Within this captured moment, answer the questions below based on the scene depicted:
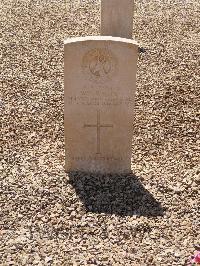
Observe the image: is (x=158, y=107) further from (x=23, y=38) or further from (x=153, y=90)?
(x=23, y=38)

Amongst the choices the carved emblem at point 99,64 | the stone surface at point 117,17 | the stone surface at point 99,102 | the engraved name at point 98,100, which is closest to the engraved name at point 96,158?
the stone surface at point 99,102

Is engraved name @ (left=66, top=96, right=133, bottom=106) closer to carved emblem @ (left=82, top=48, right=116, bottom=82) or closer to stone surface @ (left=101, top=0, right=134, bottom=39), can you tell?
carved emblem @ (left=82, top=48, right=116, bottom=82)

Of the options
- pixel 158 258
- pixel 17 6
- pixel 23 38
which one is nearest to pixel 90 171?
pixel 158 258

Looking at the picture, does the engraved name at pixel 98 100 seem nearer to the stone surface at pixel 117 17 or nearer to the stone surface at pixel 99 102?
the stone surface at pixel 99 102

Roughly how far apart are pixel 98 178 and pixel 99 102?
957 millimetres

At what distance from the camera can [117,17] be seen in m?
9.27

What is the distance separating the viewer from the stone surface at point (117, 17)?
918cm

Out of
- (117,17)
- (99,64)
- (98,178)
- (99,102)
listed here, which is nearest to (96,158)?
(98,178)

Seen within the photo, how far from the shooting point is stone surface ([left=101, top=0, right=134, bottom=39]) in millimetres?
9180

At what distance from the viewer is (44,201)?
523cm

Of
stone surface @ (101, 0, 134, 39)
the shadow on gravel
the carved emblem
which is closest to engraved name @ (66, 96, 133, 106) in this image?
the carved emblem

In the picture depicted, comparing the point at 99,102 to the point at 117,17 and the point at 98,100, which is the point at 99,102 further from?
the point at 117,17

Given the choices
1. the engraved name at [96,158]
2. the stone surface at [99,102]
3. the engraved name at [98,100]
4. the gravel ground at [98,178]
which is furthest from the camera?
the engraved name at [96,158]

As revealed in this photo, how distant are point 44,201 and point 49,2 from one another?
920 cm
